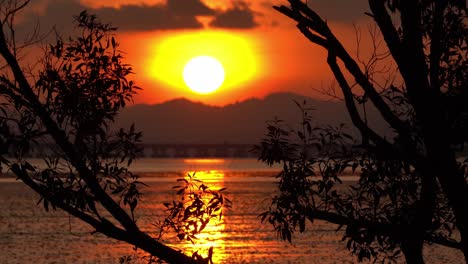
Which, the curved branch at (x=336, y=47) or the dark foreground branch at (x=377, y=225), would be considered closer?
the curved branch at (x=336, y=47)

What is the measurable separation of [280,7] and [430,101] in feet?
5.68

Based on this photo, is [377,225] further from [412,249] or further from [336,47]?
[336,47]

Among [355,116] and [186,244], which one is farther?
[186,244]

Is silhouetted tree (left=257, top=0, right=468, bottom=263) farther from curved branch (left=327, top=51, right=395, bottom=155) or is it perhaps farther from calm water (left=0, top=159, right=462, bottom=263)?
calm water (left=0, top=159, right=462, bottom=263)

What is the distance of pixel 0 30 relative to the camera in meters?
10.6

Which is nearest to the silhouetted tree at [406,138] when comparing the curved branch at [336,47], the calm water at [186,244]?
the curved branch at [336,47]

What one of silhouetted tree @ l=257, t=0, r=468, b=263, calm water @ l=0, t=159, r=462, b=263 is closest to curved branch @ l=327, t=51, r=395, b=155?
silhouetted tree @ l=257, t=0, r=468, b=263

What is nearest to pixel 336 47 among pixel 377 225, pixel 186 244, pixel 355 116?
pixel 355 116

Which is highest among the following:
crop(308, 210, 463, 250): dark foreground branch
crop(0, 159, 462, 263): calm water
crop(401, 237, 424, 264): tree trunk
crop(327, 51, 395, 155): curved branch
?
crop(327, 51, 395, 155): curved branch

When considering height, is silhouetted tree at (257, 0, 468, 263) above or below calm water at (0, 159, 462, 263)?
above

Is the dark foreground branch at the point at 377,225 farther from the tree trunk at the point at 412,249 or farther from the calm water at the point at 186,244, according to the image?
the calm water at the point at 186,244

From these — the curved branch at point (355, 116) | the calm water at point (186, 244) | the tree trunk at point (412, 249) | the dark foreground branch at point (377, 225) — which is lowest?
the calm water at point (186, 244)

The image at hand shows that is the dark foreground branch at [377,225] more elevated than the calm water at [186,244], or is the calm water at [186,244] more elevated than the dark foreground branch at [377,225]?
the dark foreground branch at [377,225]

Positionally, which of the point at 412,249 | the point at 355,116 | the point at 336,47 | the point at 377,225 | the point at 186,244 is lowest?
the point at 186,244
